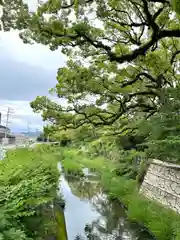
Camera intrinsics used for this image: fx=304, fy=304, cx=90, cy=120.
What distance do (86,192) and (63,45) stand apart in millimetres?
9040

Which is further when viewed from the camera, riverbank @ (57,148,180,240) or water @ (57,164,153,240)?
water @ (57,164,153,240)

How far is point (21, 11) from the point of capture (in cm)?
763

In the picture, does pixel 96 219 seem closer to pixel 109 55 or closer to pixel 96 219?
pixel 96 219

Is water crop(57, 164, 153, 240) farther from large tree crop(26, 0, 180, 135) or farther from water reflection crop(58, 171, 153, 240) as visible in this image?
large tree crop(26, 0, 180, 135)

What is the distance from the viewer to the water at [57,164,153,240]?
8.51 meters

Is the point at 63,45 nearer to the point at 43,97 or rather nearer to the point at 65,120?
the point at 43,97

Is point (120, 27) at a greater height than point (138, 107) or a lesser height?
greater

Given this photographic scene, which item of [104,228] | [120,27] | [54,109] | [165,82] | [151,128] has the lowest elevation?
[104,228]

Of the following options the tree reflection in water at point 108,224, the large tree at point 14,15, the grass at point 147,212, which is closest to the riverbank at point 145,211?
the grass at point 147,212

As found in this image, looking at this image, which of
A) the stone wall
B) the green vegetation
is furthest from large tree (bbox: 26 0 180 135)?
the stone wall

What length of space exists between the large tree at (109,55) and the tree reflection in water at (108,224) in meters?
3.56

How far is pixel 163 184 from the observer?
10.2m

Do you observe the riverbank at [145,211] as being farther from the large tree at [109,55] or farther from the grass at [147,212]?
the large tree at [109,55]

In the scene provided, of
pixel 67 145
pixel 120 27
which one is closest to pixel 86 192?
pixel 120 27
